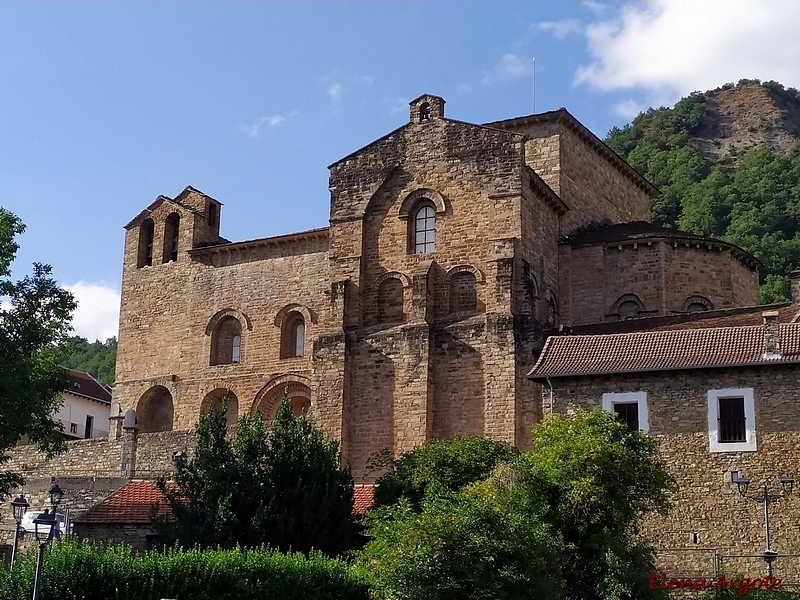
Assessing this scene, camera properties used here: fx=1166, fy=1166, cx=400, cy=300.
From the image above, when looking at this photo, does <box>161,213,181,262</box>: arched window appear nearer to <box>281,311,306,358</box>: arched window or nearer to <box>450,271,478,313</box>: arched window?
<box>281,311,306,358</box>: arched window

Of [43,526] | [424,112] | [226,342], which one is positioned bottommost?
[43,526]

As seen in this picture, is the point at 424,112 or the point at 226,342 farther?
the point at 226,342

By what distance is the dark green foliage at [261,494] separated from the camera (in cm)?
2798

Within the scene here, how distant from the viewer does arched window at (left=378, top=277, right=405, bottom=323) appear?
124 feet

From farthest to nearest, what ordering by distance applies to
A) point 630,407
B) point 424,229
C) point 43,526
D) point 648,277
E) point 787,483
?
point 648,277 < point 424,229 < point 630,407 < point 787,483 < point 43,526

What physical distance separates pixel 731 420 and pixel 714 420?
0.39 meters

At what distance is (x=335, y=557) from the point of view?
2791 centimetres

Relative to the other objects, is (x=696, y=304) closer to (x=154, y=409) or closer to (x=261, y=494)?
(x=261, y=494)

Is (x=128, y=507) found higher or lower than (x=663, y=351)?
lower

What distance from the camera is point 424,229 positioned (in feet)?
127

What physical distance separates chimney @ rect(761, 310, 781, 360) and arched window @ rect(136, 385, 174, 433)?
2535cm

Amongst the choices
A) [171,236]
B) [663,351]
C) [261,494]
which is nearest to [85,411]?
[171,236]

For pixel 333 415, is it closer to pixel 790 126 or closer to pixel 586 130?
pixel 586 130

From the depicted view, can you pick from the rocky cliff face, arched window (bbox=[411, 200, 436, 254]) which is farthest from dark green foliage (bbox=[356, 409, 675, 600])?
the rocky cliff face
